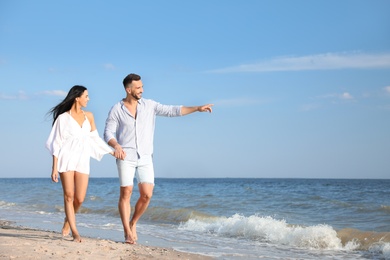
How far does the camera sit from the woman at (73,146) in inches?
250

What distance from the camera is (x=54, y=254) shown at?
18.5ft

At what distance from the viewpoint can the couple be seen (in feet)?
20.9

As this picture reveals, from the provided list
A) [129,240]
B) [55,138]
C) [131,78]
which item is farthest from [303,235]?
[55,138]

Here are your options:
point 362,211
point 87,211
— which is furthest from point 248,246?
point 87,211

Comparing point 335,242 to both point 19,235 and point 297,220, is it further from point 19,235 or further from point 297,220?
point 19,235

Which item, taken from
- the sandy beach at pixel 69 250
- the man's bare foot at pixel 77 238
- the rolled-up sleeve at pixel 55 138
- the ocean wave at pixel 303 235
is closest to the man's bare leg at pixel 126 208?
the sandy beach at pixel 69 250

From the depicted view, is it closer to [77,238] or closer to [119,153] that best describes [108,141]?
[119,153]

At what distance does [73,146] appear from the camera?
6.39 metres

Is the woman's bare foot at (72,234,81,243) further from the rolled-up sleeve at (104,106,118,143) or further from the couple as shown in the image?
the rolled-up sleeve at (104,106,118,143)

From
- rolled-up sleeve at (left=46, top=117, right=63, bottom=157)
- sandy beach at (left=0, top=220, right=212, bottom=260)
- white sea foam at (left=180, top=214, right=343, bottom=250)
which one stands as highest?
rolled-up sleeve at (left=46, top=117, right=63, bottom=157)

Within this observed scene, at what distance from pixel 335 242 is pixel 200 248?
2.70 m

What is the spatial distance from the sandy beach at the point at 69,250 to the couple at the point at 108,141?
32cm

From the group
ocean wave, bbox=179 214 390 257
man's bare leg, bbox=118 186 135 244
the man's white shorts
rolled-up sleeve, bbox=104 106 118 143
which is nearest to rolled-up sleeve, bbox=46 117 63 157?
rolled-up sleeve, bbox=104 106 118 143

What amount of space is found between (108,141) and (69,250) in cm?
138
